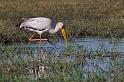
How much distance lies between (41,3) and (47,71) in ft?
60.4

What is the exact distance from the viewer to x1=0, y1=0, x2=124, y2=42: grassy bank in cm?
1680

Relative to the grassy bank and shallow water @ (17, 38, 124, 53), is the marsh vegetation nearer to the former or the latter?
the grassy bank

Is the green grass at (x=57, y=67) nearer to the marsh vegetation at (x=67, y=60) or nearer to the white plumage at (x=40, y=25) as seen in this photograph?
the marsh vegetation at (x=67, y=60)

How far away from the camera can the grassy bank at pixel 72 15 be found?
16797 millimetres

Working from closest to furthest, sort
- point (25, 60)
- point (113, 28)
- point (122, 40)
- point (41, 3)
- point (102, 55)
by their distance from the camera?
point (25, 60)
point (102, 55)
point (122, 40)
point (113, 28)
point (41, 3)

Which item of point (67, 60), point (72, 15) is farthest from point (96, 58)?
point (72, 15)

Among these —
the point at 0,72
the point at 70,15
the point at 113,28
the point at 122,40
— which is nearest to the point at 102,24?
the point at 113,28

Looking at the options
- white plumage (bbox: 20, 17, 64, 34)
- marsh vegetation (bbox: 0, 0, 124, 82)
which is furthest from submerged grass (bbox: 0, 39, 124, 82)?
white plumage (bbox: 20, 17, 64, 34)

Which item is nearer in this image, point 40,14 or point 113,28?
point 113,28

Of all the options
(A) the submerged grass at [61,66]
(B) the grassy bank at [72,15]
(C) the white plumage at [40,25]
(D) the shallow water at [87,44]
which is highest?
(A) the submerged grass at [61,66]

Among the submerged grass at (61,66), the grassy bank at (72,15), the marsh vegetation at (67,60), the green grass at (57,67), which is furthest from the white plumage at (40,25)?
the green grass at (57,67)

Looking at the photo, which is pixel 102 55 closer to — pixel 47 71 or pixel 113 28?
pixel 47 71

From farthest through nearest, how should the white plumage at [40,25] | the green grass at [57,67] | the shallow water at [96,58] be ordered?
the white plumage at [40,25] < the shallow water at [96,58] < the green grass at [57,67]

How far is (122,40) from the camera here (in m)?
15.7
